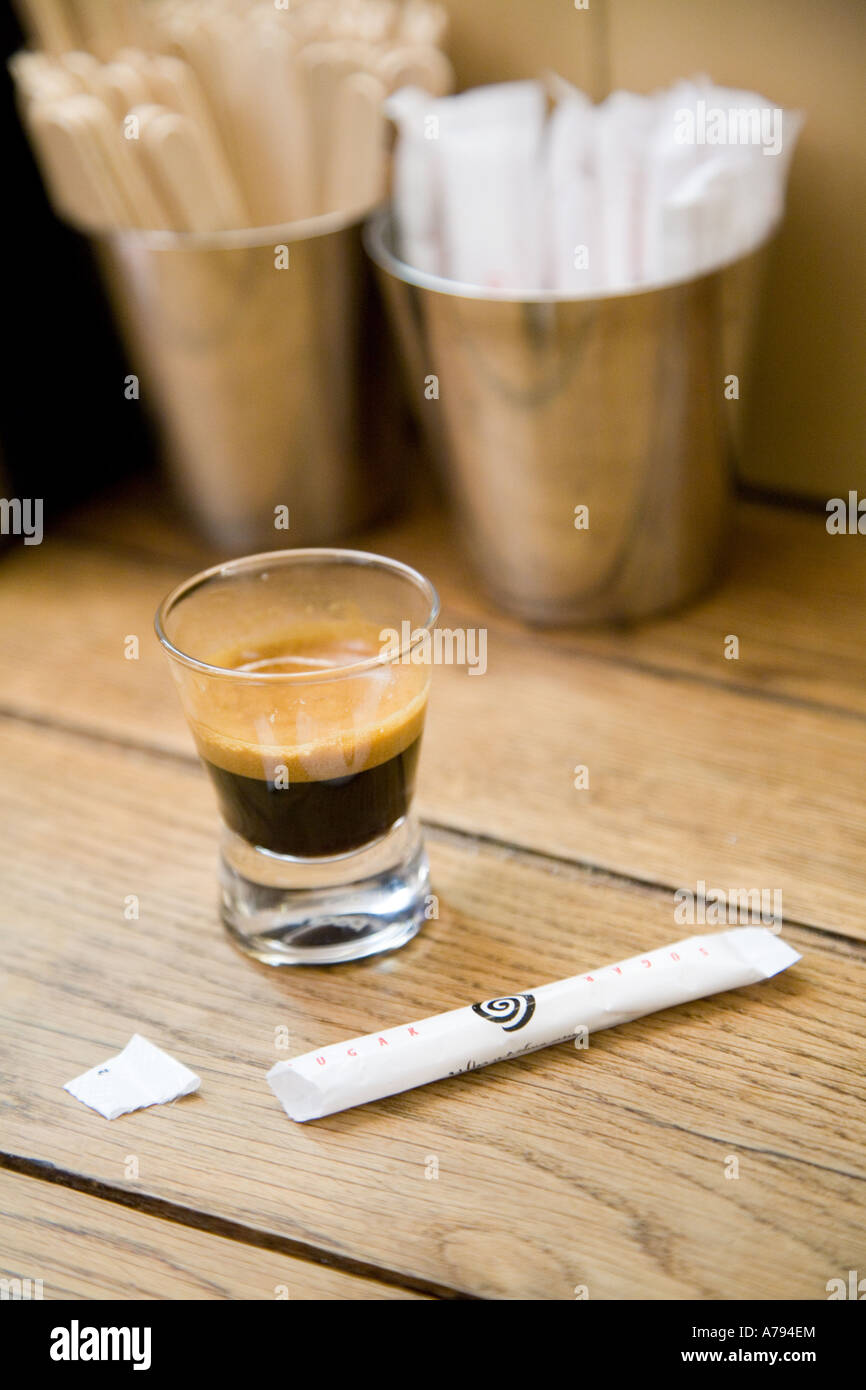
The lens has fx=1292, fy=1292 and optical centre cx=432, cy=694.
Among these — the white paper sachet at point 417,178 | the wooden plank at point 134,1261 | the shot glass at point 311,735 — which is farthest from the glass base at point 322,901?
the white paper sachet at point 417,178

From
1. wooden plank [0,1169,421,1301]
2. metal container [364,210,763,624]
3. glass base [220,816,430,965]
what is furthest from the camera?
metal container [364,210,763,624]

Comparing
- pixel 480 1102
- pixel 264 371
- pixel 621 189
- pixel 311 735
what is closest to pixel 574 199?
pixel 621 189

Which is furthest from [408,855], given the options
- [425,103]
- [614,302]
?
[425,103]

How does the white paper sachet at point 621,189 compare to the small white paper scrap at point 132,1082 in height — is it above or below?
above

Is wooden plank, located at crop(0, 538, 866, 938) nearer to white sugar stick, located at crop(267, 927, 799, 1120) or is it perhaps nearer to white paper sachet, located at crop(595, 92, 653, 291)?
white sugar stick, located at crop(267, 927, 799, 1120)

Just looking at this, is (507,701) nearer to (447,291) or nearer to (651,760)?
(651,760)

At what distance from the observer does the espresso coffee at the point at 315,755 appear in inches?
18.4

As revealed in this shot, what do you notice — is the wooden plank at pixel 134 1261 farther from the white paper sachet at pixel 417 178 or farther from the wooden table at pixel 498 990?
the white paper sachet at pixel 417 178

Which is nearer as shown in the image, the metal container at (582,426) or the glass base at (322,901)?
the glass base at (322,901)

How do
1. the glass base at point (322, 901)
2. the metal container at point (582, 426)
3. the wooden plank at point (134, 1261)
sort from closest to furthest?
the wooden plank at point (134, 1261) → the glass base at point (322, 901) → the metal container at point (582, 426)

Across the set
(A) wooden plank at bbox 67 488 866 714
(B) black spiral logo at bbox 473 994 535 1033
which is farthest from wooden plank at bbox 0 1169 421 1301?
(A) wooden plank at bbox 67 488 866 714

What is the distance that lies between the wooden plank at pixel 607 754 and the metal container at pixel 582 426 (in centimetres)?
5

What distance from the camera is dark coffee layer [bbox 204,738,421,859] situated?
48cm

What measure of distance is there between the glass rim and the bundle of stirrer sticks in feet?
0.97
